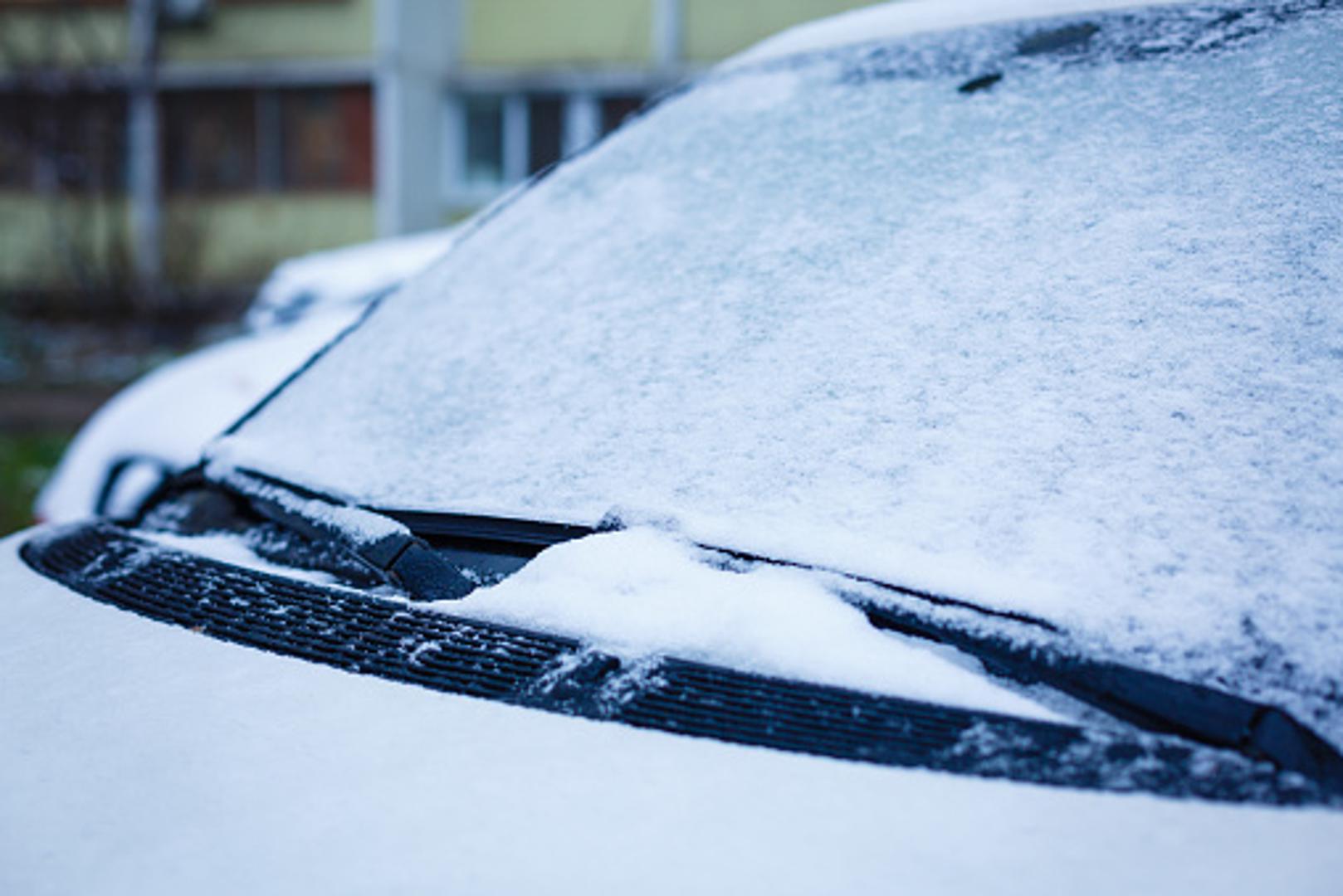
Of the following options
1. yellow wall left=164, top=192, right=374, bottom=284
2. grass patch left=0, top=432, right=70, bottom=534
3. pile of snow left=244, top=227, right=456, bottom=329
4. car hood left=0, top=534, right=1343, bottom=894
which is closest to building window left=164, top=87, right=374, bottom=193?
yellow wall left=164, top=192, right=374, bottom=284

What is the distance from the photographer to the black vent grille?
91cm

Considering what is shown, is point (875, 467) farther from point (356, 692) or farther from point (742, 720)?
point (356, 692)

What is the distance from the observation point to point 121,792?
95 centimetres

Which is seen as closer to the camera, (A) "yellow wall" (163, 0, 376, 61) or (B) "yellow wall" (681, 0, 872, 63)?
(B) "yellow wall" (681, 0, 872, 63)

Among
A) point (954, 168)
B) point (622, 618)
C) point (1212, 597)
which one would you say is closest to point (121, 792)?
point (622, 618)

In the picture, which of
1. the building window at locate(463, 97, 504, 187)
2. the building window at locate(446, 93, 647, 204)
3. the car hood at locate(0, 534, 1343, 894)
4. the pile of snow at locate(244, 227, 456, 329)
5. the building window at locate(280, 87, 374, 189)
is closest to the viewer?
the car hood at locate(0, 534, 1343, 894)

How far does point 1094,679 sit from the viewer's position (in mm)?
988

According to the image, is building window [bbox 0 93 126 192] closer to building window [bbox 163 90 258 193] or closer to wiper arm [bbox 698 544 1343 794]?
building window [bbox 163 90 258 193]

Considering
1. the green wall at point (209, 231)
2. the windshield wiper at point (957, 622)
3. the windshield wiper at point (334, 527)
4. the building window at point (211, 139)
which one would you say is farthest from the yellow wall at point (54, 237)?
the windshield wiper at point (957, 622)

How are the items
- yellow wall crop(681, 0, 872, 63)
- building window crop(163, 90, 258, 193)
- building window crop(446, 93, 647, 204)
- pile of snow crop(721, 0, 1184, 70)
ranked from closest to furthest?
pile of snow crop(721, 0, 1184, 70) < yellow wall crop(681, 0, 872, 63) < building window crop(446, 93, 647, 204) < building window crop(163, 90, 258, 193)

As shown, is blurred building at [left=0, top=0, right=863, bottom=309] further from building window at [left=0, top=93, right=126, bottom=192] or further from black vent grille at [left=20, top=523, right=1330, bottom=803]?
black vent grille at [left=20, top=523, right=1330, bottom=803]

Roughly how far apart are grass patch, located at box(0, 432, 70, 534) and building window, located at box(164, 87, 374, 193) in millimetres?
7734

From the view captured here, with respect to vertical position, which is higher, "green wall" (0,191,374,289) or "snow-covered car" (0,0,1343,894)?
"snow-covered car" (0,0,1343,894)

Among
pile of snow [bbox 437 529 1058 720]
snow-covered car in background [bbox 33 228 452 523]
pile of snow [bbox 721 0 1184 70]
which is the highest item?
pile of snow [bbox 721 0 1184 70]
